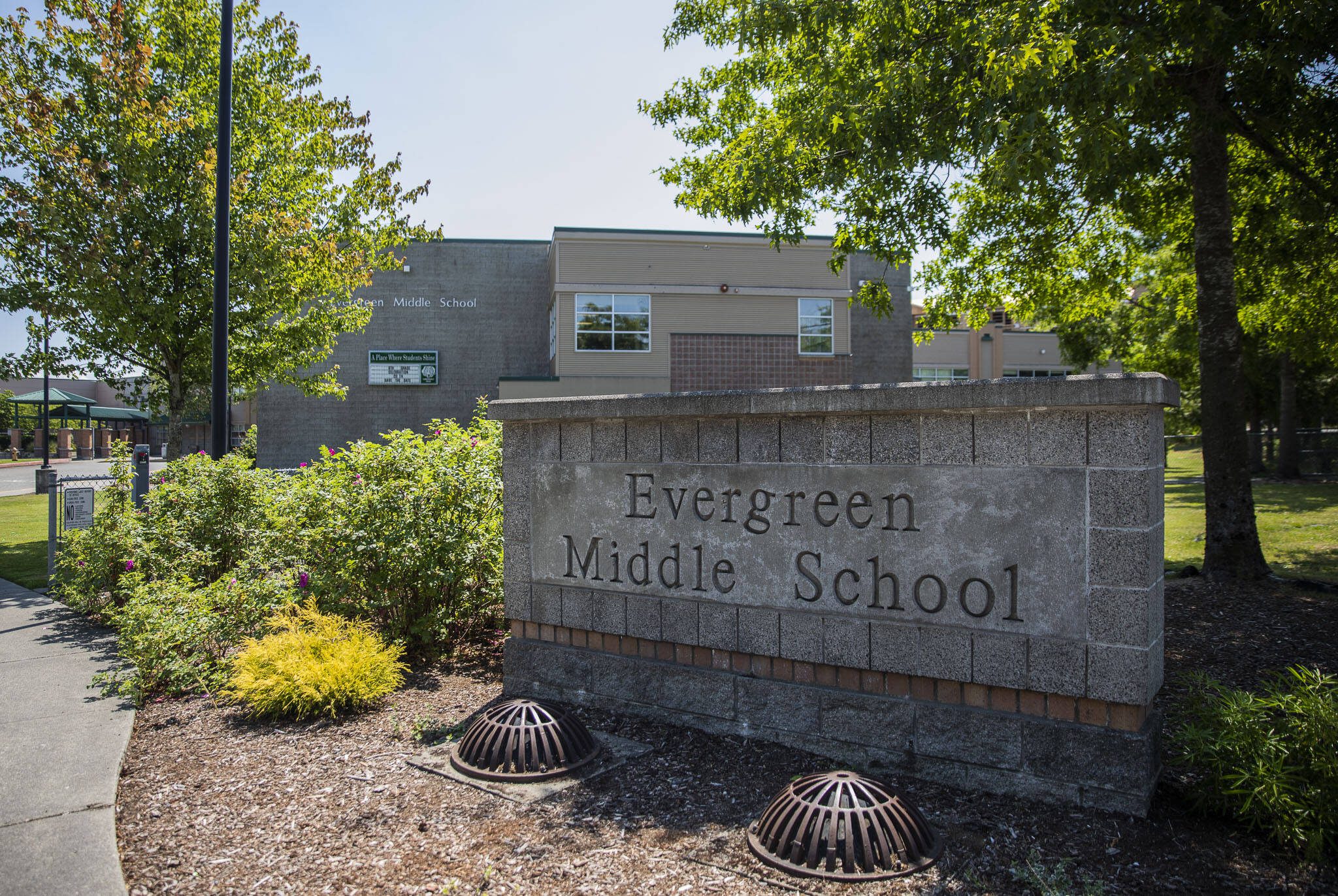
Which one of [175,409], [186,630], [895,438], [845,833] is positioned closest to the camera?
[845,833]

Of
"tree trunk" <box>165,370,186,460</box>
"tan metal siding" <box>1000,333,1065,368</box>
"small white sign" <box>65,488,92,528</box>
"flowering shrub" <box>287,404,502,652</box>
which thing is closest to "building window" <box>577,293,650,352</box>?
"tree trunk" <box>165,370,186,460</box>

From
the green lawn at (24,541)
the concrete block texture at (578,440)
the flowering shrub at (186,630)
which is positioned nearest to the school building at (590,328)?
the green lawn at (24,541)

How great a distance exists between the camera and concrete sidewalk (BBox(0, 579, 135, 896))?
10.2ft

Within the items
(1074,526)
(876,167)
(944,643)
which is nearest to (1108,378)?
(1074,526)

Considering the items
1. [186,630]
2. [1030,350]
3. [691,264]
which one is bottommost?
[186,630]

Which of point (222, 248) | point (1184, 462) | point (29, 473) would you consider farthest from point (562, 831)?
point (29, 473)

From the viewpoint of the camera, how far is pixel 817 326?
28219 mm

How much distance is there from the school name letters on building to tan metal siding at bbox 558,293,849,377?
22.3m

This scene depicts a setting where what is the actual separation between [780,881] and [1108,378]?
2235mm

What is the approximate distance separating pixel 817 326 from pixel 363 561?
2384 centimetres

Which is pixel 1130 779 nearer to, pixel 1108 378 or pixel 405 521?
pixel 1108 378

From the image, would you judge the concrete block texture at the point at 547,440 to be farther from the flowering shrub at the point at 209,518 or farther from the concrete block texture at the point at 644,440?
the flowering shrub at the point at 209,518

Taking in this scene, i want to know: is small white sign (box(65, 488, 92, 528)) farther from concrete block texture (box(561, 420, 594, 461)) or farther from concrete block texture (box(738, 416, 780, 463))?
concrete block texture (box(738, 416, 780, 463))

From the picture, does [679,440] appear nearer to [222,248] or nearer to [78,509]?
[222,248]
